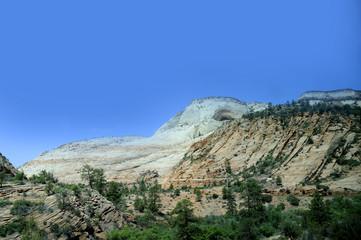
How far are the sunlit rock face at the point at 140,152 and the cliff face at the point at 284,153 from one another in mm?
15610

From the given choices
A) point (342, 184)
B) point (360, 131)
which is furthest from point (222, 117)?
point (342, 184)

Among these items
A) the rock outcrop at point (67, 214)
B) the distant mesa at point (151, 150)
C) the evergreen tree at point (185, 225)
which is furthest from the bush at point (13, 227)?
the distant mesa at point (151, 150)

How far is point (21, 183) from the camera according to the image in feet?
71.6

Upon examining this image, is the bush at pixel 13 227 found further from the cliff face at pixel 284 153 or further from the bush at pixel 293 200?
the cliff face at pixel 284 153

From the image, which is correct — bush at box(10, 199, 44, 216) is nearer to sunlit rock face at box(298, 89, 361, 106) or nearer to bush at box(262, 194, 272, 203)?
bush at box(262, 194, 272, 203)

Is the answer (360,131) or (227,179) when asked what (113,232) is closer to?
(227,179)

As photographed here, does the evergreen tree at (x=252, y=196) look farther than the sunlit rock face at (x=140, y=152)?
No

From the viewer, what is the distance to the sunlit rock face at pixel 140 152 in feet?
210

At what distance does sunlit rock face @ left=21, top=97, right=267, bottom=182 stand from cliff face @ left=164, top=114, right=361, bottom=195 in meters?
15.6

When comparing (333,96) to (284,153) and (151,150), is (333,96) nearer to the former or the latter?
(284,153)

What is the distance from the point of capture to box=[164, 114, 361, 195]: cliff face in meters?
29.5

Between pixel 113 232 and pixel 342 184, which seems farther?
pixel 342 184

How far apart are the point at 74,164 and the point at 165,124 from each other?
215 ft

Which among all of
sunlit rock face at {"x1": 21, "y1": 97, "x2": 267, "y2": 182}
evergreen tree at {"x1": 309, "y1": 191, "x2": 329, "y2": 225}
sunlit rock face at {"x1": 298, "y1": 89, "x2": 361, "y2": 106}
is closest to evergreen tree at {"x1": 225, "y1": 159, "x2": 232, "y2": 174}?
sunlit rock face at {"x1": 21, "y1": 97, "x2": 267, "y2": 182}
